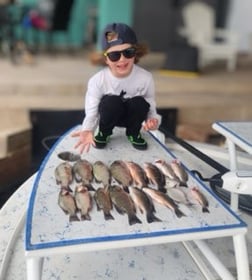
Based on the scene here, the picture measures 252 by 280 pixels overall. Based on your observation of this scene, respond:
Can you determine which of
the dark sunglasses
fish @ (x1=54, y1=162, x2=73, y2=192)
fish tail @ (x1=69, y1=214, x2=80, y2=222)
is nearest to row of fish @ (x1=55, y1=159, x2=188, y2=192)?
fish @ (x1=54, y1=162, x2=73, y2=192)

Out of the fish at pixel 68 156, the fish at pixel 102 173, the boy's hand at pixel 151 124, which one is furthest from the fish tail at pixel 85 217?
the boy's hand at pixel 151 124

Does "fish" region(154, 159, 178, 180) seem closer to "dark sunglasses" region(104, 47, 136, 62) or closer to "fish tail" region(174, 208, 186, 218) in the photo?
"fish tail" region(174, 208, 186, 218)

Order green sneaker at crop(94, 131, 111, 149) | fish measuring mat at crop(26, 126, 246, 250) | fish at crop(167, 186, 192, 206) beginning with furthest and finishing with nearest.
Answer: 1. green sneaker at crop(94, 131, 111, 149)
2. fish at crop(167, 186, 192, 206)
3. fish measuring mat at crop(26, 126, 246, 250)

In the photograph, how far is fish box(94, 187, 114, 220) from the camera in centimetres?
74

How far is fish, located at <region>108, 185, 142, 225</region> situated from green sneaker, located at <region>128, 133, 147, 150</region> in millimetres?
202

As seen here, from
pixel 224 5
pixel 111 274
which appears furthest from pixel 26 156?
pixel 224 5

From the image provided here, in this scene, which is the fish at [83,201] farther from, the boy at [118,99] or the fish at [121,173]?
the boy at [118,99]

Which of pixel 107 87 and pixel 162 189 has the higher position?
pixel 107 87

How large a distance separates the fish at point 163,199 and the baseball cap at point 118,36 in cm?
32

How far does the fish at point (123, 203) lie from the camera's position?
2.39ft

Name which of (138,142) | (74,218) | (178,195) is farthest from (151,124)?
(74,218)

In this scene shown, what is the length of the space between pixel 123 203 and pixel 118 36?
1.17 feet

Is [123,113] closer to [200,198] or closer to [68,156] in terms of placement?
[68,156]

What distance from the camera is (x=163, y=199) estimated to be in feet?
2.57
